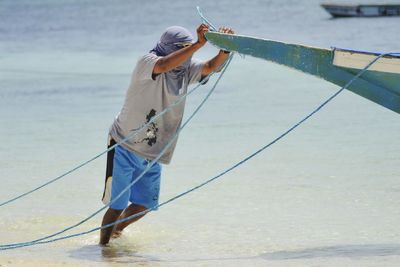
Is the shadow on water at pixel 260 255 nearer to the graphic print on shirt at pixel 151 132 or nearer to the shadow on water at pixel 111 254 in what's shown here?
the shadow on water at pixel 111 254

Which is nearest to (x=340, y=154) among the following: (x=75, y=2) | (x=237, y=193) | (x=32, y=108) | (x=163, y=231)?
(x=237, y=193)

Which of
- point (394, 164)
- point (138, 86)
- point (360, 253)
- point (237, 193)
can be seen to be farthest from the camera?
point (394, 164)

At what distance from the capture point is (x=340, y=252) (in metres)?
5.71

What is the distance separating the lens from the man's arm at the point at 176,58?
5023 millimetres

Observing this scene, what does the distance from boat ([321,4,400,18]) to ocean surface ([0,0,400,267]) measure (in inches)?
497

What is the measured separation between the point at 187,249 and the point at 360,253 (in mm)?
1117

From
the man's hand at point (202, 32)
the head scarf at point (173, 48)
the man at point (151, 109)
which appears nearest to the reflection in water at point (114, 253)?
the man at point (151, 109)

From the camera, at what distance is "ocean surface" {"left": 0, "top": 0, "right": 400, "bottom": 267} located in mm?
5855

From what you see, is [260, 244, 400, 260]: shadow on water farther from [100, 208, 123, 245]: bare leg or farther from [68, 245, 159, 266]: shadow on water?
[100, 208, 123, 245]: bare leg

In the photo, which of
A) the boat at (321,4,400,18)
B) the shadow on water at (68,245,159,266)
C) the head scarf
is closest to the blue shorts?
the shadow on water at (68,245,159,266)

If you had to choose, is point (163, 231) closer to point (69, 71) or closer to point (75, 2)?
point (69, 71)

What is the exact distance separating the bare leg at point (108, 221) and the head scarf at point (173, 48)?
2.86 feet

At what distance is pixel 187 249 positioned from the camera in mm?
5914

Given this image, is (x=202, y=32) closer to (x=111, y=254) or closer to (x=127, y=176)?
(x=127, y=176)
